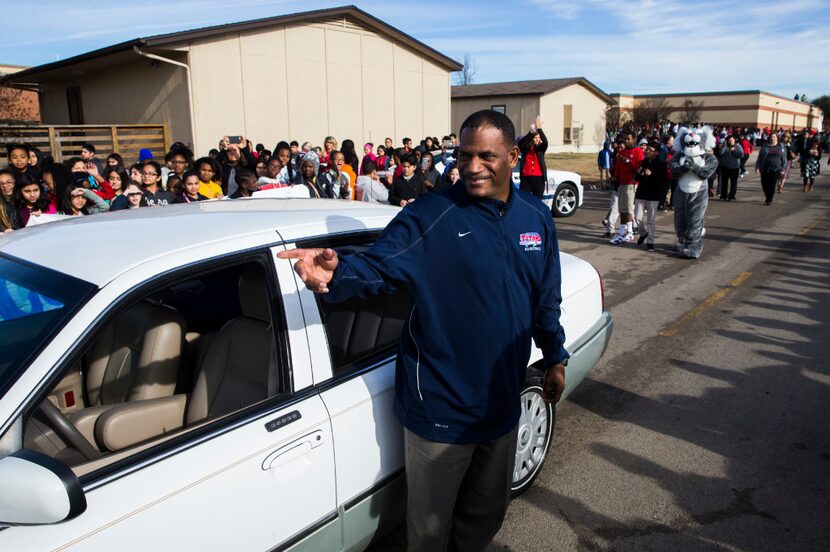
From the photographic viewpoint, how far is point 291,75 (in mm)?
17984

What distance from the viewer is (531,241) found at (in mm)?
2379

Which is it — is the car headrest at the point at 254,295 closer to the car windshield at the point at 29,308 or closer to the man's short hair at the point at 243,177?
the car windshield at the point at 29,308

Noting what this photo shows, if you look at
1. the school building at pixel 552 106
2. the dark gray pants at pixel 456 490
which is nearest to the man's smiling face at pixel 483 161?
the dark gray pants at pixel 456 490

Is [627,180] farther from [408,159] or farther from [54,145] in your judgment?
[54,145]

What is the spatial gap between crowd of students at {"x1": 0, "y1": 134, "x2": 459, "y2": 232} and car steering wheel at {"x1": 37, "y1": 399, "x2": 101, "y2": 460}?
2.02 metres

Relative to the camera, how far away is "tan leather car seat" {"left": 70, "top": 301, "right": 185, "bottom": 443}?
2887 mm

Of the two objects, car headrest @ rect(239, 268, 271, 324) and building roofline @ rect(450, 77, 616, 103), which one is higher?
building roofline @ rect(450, 77, 616, 103)

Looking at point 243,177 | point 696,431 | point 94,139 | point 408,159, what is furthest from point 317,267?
→ point 94,139

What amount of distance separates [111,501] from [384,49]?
792 inches

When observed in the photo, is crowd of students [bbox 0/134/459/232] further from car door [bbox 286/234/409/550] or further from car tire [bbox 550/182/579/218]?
car tire [bbox 550/182/579/218]

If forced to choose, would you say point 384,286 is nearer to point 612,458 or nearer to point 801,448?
point 612,458

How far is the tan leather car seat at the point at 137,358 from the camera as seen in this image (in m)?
2.89

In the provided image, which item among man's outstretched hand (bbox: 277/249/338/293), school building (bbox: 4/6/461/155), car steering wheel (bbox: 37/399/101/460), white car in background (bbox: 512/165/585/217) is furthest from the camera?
school building (bbox: 4/6/461/155)

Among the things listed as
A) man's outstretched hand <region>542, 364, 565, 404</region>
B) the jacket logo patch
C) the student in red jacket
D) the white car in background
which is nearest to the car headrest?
the jacket logo patch
